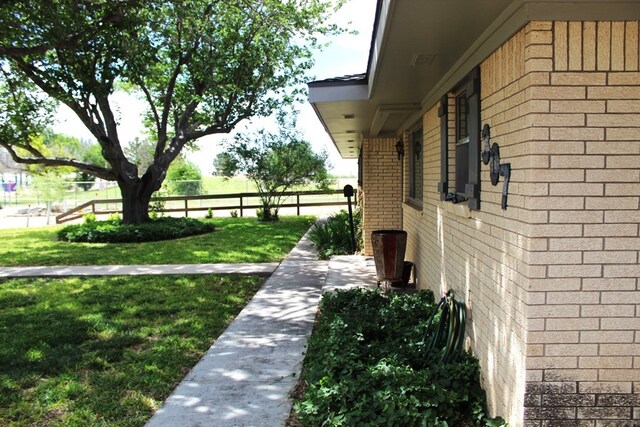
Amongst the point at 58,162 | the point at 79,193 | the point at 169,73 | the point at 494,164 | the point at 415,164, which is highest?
the point at 169,73

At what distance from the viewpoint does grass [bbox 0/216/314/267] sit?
1048 centimetres

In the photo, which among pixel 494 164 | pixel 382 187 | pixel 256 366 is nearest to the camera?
pixel 494 164

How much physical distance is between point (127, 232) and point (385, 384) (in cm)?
1227

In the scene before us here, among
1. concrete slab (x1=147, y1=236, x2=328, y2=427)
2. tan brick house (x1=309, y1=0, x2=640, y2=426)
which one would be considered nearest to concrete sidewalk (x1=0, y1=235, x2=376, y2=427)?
concrete slab (x1=147, y1=236, x2=328, y2=427)

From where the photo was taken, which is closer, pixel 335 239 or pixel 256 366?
pixel 256 366

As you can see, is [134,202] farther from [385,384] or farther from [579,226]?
[579,226]

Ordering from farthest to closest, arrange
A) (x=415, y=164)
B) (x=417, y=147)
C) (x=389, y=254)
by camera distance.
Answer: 1. (x=415, y=164)
2. (x=417, y=147)
3. (x=389, y=254)

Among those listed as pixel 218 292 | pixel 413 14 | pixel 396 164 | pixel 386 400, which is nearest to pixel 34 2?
pixel 218 292

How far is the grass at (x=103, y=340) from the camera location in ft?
12.1

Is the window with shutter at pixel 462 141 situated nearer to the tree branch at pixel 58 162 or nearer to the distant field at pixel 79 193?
the tree branch at pixel 58 162

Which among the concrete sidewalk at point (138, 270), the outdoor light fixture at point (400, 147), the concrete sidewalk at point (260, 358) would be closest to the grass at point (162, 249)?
the concrete sidewalk at point (138, 270)

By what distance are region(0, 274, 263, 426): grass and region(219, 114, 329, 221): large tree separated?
10.7 metres

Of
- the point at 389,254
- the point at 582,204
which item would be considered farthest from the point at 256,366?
the point at 582,204

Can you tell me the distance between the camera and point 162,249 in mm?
12180
